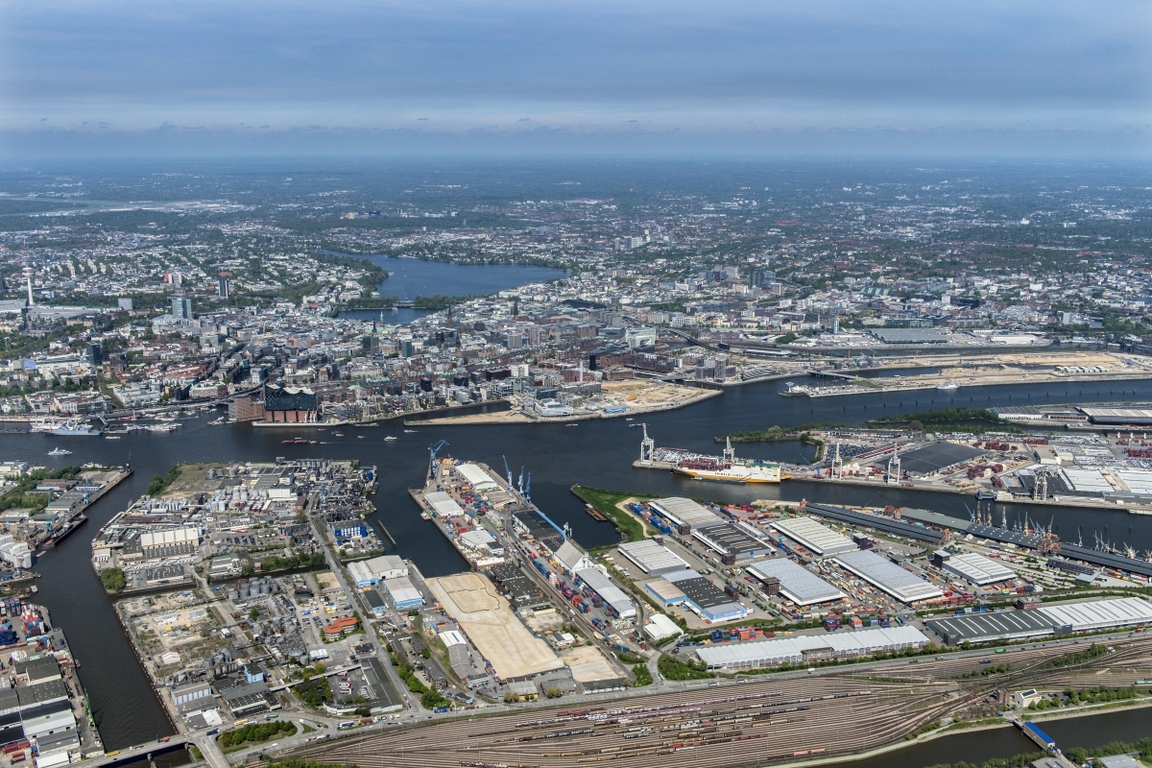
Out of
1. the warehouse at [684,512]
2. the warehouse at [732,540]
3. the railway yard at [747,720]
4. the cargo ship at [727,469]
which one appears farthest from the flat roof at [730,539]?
the railway yard at [747,720]

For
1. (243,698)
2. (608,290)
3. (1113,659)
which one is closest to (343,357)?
(608,290)

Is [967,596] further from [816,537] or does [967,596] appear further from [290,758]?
[290,758]

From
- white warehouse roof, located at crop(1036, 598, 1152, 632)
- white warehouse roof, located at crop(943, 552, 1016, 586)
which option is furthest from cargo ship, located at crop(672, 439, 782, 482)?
white warehouse roof, located at crop(1036, 598, 1152, 632)

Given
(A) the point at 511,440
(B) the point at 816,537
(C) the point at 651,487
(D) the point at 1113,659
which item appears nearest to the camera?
(D) the point at 1113,659

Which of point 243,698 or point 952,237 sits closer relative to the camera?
point 243,698

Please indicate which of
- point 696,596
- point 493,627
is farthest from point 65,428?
point 696,596

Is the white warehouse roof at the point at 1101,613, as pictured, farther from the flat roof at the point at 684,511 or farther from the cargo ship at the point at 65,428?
the cargo ship at the point at 65,428

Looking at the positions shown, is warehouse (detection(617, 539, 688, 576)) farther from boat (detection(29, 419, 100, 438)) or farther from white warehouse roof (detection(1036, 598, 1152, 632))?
boat (detection(29, 419, 100, 438))
